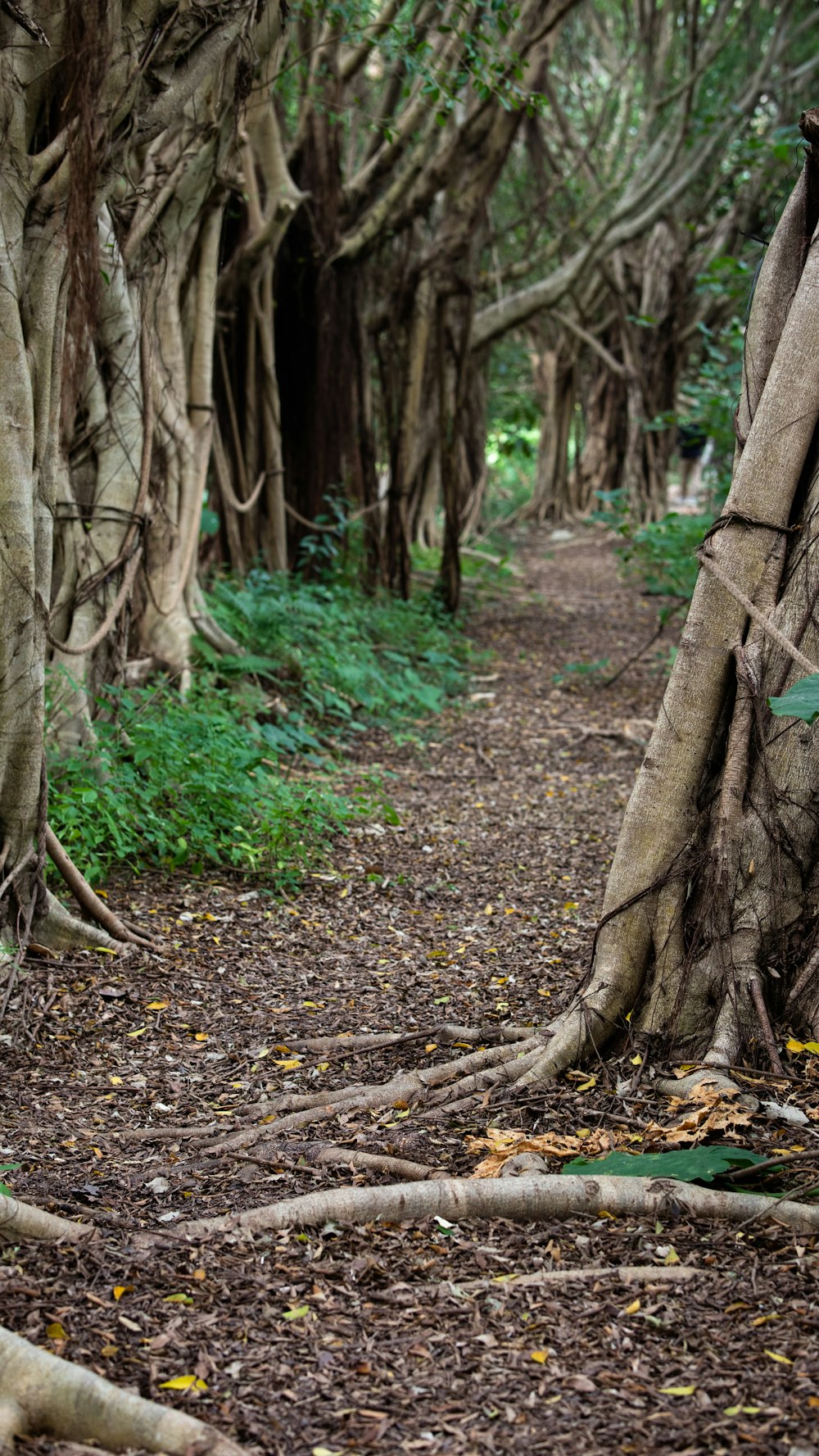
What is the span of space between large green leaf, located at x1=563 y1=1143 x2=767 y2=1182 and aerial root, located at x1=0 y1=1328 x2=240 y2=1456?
98cm

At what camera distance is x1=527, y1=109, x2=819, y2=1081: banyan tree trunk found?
9.45ft

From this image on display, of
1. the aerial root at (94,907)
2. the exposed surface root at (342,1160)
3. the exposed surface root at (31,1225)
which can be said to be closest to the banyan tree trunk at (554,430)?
the aerial root at (94,907)

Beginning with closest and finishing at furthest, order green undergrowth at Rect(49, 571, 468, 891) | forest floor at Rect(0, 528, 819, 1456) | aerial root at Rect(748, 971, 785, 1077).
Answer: forest floor at Rect(0, 528, 819, 1456) < aerial root at Rect(748, 971, 785, 1077) < green undergrowth at Rect(49, 571, 468, 891)

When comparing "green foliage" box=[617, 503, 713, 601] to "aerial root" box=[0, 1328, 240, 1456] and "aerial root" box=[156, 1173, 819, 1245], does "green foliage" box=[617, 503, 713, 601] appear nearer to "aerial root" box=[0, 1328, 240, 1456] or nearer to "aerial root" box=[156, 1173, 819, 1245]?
"aerial root" box=[156, 1173, 819, 1245]

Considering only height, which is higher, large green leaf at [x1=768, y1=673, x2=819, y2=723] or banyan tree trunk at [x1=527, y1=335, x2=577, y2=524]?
banyan tree trunk at [x1=527, y1=335, x2=577, y2=524]

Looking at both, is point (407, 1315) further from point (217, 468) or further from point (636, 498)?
point (636, 498)

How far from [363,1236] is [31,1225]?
2.09ft

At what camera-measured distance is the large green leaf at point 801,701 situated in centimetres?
237

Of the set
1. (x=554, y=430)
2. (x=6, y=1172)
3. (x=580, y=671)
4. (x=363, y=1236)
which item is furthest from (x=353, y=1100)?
(x=554, y=430)

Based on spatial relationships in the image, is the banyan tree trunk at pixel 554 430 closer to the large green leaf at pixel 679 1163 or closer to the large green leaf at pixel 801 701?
the large green leaf at pixel 801 701

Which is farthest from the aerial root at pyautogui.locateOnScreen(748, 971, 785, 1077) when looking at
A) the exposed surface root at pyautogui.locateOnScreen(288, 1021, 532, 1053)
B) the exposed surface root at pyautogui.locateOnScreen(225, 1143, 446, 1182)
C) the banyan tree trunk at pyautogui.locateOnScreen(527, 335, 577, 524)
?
the banyan tree trunk at pyautogui.locateOnScreen(527, 335, 577, 524)

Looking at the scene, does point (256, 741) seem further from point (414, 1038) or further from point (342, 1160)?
point (342, 1160)

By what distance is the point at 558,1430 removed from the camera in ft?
6.00

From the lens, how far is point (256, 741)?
587 centimetres
